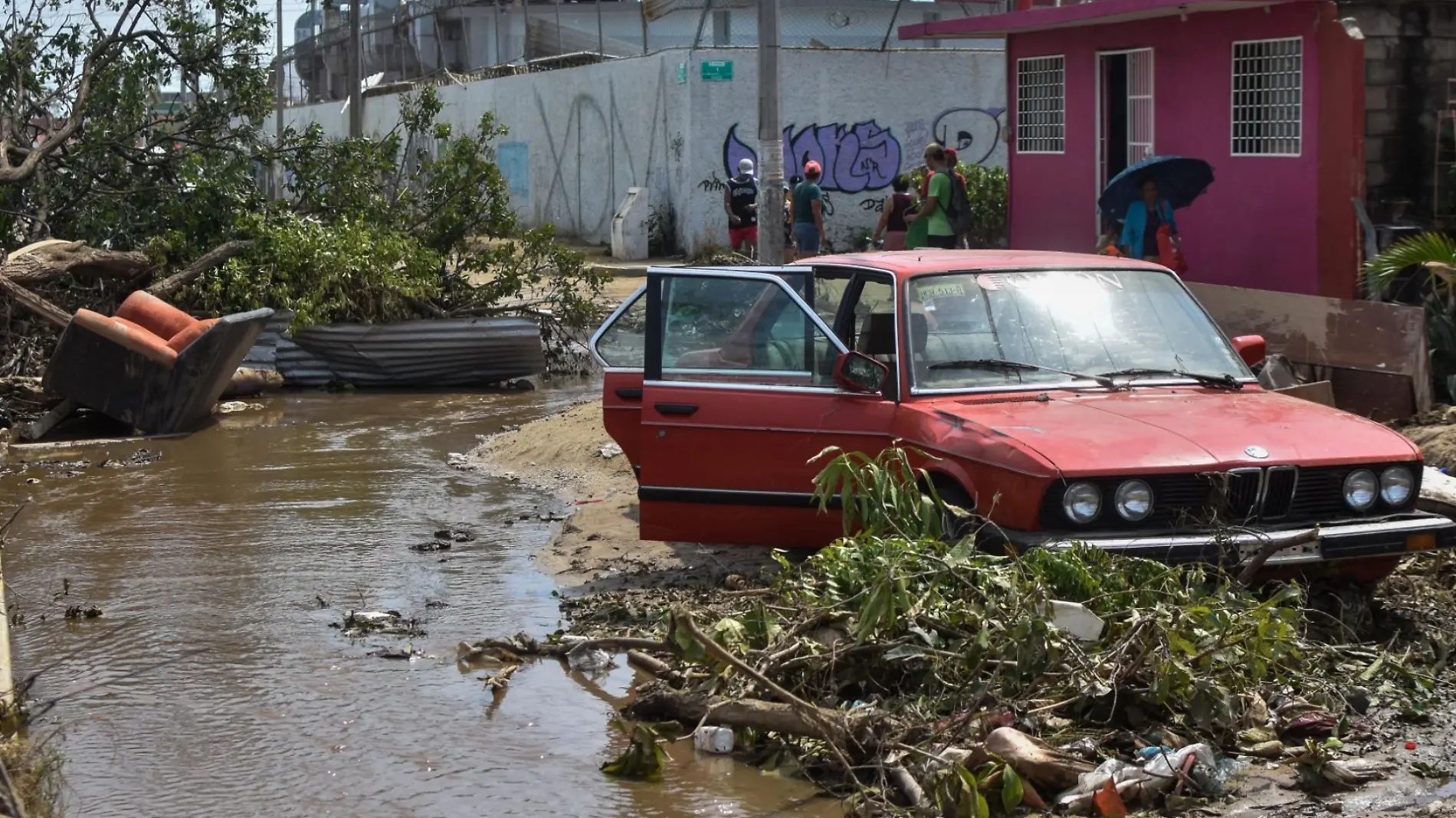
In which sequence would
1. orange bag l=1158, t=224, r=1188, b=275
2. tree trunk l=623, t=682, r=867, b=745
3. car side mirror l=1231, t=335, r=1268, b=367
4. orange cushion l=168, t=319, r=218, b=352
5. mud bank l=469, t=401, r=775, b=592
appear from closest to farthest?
tree trunk l=623, t=682, r=867, b=745 → car side mirror l=1231, t=335, r=1268, b=367 → mud bank l=469, t=401, r=775, b=592 → orange cushion l=168, t=319, r=218, b=352 → orange bag l=1158, t=224, r=1188, b=275

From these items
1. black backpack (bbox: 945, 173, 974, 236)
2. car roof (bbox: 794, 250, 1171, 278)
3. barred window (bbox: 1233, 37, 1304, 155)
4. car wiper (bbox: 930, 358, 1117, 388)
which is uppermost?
barred window (bbox: 1233, 37, 1304, 155)

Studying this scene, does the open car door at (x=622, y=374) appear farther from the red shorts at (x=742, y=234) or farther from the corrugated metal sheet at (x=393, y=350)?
the red shorts at (x=742, y=234)

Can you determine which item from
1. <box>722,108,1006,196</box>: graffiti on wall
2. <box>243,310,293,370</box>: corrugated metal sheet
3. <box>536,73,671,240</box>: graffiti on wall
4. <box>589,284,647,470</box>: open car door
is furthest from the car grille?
<box>536,73,671,240</box>: graffiti on wall

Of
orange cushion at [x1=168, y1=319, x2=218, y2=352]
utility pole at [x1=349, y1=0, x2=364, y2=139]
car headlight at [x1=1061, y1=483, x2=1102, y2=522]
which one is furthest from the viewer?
utility pole at [x1=349, y1=0, x2=364, y2=139]

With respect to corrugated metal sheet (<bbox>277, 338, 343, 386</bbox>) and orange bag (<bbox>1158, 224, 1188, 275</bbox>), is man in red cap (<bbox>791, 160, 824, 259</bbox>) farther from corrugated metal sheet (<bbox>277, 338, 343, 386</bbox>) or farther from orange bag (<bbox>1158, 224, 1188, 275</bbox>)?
corrugated metal sheet (<bbox>277, 338, 343, 386</bbox>)

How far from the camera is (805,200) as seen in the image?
1730cm

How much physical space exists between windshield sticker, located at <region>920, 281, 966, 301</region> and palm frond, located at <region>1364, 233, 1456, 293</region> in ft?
15.4

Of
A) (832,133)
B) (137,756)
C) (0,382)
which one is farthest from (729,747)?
(832,133)

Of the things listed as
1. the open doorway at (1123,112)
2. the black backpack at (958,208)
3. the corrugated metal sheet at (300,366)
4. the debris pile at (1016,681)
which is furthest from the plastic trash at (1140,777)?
the open doorway at (1123,112)

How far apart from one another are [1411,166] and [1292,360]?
3685 mm

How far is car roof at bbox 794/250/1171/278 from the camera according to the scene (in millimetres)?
6972

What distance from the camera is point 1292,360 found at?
10.2m

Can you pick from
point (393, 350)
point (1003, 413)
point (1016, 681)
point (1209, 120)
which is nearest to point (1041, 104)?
point (1209, 120)

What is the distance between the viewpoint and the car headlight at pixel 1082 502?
558 centimetres
